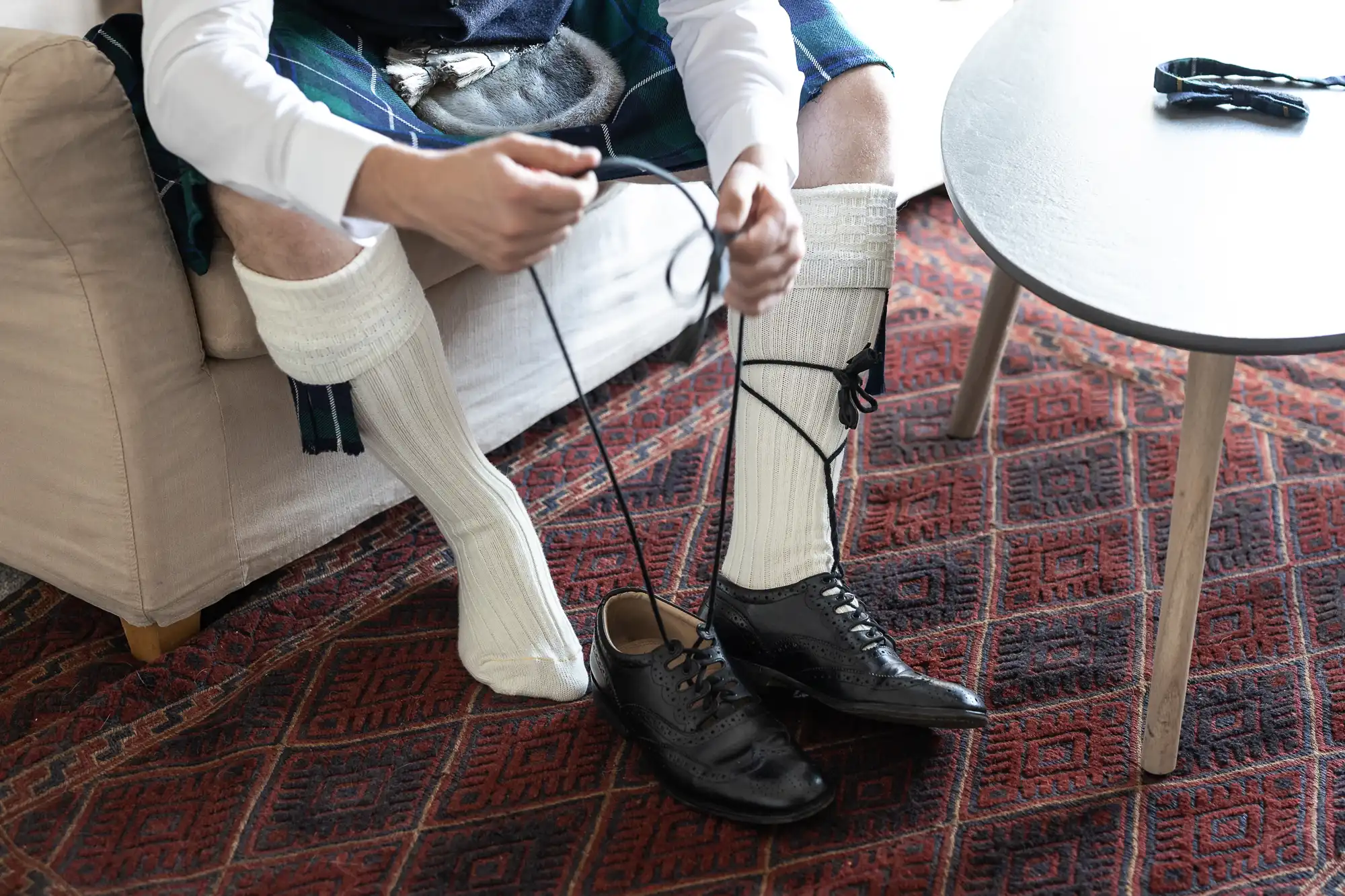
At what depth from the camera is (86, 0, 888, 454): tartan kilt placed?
92 cm

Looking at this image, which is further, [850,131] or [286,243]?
[850,131]

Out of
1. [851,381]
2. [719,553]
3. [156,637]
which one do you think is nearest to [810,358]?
[851,381]

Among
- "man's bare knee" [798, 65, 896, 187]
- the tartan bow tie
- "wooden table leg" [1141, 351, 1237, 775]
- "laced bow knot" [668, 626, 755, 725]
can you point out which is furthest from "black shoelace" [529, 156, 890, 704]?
the tartan bow tie

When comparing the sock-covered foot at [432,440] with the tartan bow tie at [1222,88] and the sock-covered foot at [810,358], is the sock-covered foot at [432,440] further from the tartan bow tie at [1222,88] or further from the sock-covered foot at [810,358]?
the tartan bow tie at [1222,88]

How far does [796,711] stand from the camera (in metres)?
1.01

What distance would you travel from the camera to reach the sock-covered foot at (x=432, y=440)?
2.87 feet

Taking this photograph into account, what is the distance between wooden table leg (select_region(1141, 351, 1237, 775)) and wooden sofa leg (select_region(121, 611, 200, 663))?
2.71ft

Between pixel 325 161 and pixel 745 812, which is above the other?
pixel 325 161

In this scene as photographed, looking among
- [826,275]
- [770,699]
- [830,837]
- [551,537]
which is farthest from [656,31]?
[830,837]

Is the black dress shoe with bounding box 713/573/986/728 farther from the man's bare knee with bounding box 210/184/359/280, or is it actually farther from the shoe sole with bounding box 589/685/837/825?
the man's bare knee with bounding box 210/184/359/280

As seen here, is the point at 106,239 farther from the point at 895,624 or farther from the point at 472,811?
the point at 895,624

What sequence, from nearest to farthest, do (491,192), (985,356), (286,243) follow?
(491,192)
(286,243)
(985,356)

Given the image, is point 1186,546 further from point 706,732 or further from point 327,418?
point 327,418

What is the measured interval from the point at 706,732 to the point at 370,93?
567 millimetres
